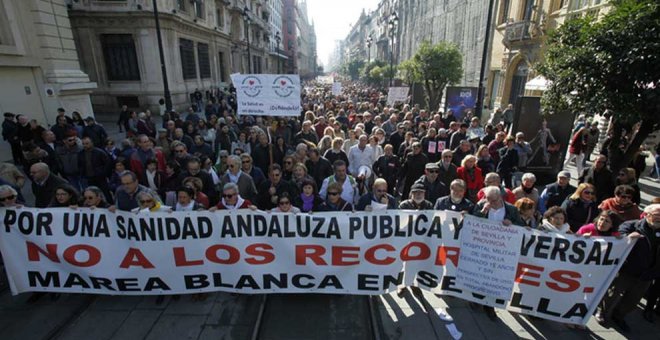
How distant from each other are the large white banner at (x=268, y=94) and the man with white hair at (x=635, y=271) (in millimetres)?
5010

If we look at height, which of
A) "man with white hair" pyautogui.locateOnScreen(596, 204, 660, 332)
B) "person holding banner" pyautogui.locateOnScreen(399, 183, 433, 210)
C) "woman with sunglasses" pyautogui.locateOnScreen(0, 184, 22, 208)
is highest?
"woman with sunglasses" pyautogui.locateOnScreen(0, 184, 22, 208)

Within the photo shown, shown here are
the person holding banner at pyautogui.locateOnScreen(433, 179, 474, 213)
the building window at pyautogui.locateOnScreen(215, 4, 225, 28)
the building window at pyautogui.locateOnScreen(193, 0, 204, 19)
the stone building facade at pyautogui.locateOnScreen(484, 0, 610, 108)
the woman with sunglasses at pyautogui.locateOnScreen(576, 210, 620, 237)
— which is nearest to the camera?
the woman with sunglasses at pyautogui.locateOnScreen(576, 210, 620, 237)

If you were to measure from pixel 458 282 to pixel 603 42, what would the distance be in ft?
15.2

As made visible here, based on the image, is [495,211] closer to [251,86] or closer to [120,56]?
[251,86]

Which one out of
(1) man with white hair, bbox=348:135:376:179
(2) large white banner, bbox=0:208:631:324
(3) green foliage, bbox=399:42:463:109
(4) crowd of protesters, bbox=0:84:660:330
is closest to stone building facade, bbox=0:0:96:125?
(4) crowd of protesters, bbox=0:84:660:330

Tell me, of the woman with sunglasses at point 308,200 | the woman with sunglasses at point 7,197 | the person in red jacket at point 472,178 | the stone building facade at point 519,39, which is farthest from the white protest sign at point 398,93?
the woman with sunglasses at point 7,197

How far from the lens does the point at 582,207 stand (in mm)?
4840

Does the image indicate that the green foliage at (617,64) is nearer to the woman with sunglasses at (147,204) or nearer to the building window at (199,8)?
the woman with sunglasses at (147,204)

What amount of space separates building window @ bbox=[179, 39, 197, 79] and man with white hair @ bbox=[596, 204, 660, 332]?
27.1 m

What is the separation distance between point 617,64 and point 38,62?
17110 mm

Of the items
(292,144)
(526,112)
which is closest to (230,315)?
(292,144)

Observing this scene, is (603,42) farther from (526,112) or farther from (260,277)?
(260,277)

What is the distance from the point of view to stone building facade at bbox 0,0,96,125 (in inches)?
436

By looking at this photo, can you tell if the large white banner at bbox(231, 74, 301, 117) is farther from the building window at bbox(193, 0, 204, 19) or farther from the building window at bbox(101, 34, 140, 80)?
the building window at bbox(193, 0, 204, 19)
